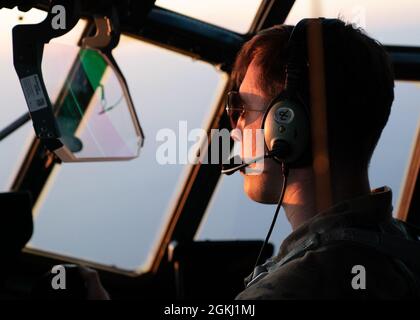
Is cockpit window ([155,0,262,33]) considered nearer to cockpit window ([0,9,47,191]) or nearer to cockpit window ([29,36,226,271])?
cockpit window ([29,36,226,271])

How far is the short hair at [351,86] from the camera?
59.6 inches

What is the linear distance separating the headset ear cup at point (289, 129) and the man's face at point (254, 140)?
8 cm

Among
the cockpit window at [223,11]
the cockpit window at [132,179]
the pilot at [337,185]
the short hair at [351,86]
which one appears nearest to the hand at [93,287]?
the pilot at [337,185]

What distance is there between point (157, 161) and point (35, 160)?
0.60m

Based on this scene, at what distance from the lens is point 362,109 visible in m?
1.53

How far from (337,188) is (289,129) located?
15 centimetres

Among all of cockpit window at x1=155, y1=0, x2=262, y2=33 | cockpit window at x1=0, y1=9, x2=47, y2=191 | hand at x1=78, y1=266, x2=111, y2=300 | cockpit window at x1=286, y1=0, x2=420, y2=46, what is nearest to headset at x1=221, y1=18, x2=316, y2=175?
hand at x1=78, y1=266, x2=111, y2=300

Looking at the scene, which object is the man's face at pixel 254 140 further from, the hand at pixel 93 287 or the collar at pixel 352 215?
the hand at pixel 93 287

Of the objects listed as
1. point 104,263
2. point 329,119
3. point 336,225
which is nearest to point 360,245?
point 336,225

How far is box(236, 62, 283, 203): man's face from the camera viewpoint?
158 centimetres

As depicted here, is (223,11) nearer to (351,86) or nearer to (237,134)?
(237,134)

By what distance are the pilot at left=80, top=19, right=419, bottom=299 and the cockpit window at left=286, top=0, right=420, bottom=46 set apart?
1.93m

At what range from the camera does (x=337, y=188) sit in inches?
58.5
